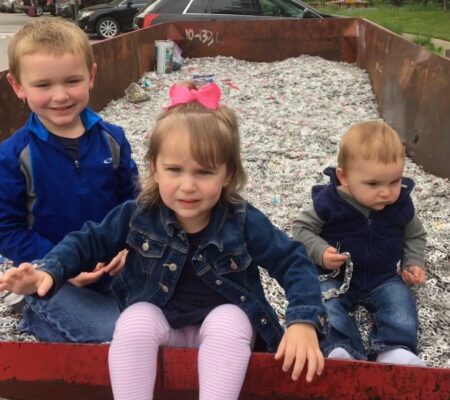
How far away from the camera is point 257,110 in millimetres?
6539

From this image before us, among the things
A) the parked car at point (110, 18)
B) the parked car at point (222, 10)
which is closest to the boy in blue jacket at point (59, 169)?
the parked car at point (222, 10)

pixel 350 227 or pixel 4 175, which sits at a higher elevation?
pixel 4 175

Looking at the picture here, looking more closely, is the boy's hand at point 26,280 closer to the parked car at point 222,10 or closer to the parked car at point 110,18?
the parked car at point 222,10

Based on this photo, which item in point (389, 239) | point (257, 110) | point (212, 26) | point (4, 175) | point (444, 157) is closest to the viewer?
point (4, 175)

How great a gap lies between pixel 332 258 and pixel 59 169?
113 centimetres

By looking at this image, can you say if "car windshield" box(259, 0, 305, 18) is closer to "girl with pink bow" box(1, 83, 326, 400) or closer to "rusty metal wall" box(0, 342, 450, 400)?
"girl with pink bow" box(1, 83, 326, 400)

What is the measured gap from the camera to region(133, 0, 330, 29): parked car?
1048cm

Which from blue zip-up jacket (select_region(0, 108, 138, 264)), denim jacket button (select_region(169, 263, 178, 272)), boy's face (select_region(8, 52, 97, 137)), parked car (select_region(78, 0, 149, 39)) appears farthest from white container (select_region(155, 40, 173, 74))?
parked car (select_region(78, 0, 149, 39))

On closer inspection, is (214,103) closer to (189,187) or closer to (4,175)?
(189,187)

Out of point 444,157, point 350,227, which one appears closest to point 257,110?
point 444,157

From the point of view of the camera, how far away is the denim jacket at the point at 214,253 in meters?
1.84

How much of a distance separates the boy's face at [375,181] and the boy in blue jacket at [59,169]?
927 millimetres

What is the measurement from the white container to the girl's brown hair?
22.5 feet

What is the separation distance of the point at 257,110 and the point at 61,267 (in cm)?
495
